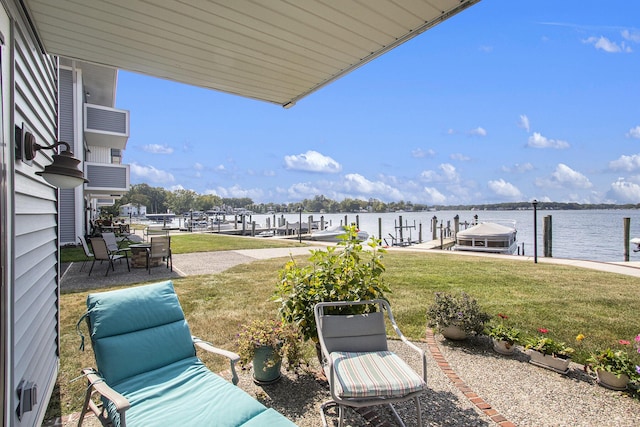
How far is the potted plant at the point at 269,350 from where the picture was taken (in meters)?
2.95

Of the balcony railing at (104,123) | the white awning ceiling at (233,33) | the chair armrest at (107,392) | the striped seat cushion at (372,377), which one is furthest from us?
the balcony railing at (104,123)

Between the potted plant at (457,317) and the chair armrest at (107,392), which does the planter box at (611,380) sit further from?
the chair armrest at (107,392)

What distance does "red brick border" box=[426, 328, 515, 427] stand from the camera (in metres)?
2.54

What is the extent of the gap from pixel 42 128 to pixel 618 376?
5.67m

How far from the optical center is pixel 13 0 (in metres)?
2.00

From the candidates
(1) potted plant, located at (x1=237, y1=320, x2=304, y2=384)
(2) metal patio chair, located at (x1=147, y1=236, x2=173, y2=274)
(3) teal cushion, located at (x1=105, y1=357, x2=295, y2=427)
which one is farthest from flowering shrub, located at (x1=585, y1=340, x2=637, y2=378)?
(2) metal patio chair, located at (x1=147, y1=236, x2=173, y2=274)

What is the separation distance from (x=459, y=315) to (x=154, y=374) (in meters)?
3.33

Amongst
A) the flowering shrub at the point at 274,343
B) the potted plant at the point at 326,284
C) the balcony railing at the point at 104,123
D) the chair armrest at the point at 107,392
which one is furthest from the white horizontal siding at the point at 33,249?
the balcony railing at the point at 104,123

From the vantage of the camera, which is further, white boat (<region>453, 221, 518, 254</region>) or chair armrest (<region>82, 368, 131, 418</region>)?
white boat (<region>453, 221, 518, 254</region>)

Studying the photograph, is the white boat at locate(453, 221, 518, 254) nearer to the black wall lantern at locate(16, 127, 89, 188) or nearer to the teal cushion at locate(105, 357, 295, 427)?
the teal cushion at locate(105, 357, 295, 427)

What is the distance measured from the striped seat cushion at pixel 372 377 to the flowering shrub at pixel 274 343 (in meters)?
0.50

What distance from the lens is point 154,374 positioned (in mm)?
2377

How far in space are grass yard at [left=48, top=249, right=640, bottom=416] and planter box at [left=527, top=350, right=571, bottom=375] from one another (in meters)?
0.53

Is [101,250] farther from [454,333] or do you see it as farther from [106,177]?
[454,333]
